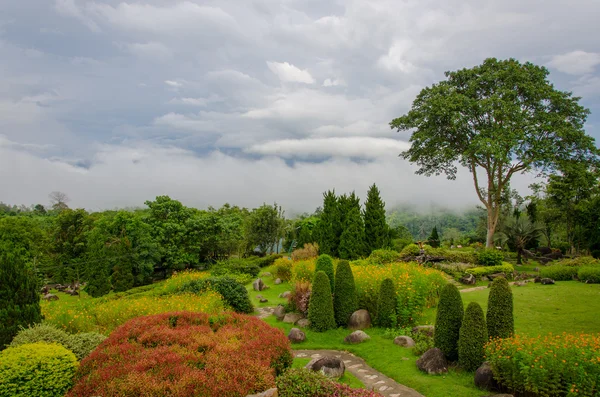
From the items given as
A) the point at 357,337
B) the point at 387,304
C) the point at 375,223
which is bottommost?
the point at 357,337

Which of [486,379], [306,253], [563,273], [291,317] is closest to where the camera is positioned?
[486,379]

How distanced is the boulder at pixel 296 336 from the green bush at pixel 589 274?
44.2 ft

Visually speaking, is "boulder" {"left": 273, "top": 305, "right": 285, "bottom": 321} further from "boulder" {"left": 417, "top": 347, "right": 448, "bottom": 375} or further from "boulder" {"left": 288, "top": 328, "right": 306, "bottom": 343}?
"boulder" {"left": 417, "top": 347, "right": 448, "bottom": 375}

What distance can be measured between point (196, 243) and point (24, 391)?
23.5 metres

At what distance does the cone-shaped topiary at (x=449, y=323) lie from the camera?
744 cm

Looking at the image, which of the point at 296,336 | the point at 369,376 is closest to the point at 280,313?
the point at 296,336

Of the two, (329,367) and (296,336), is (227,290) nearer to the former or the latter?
(296,336)

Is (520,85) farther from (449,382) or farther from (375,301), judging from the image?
(449,382)

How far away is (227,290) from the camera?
13.5 meters

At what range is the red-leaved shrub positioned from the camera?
450 centimetres

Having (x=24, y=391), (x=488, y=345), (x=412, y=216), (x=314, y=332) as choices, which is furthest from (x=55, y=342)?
(x=412, y=216)

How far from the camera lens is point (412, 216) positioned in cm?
8550

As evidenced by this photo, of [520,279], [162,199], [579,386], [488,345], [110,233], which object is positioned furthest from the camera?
[162,199]

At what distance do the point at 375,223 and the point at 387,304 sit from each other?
12154 mm
